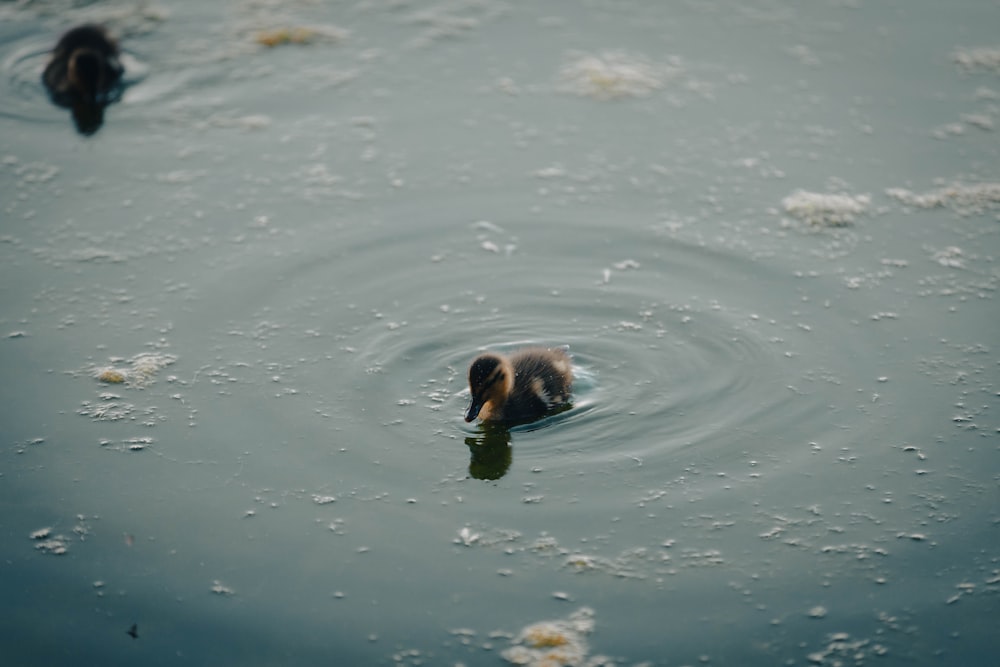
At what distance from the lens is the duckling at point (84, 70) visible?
1089cm

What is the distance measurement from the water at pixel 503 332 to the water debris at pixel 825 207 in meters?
0.03

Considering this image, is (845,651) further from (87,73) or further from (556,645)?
(87,73)

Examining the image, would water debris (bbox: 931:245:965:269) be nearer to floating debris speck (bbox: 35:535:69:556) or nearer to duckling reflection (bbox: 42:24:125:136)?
floating debris speck (bbox: 35:535:69:556)

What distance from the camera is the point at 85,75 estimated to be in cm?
1085

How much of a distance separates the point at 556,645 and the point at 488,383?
5.97 ft

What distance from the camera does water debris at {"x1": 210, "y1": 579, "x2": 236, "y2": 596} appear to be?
6.37 meters

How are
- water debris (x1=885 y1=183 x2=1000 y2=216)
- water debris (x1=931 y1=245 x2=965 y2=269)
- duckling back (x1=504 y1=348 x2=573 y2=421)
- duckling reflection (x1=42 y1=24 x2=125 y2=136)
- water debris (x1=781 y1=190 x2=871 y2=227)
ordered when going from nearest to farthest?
duckling back (x1=504 y1=348 x2=573 y2=421), water debris (x1=931 y1=245 x2=965 y2=269), water debris (x1=781 y1=190 x2=871 y2=227), water debris (x1=885 y1=183 x2=1000 y2=216), duckling reflection (x1=42 y1=24 x2=125 y2=136)

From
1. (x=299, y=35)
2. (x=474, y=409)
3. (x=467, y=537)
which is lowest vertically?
(x=467, y=537)

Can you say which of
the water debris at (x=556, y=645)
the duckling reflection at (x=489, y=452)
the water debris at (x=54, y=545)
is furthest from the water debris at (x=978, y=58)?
the water debris at (x=54, y=545)

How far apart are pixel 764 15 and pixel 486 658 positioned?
25.4 ft

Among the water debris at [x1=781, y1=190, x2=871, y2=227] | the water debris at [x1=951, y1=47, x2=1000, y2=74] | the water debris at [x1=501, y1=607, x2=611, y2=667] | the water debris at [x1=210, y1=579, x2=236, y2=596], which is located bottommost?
the water debris at [x1=501, y1=607, x2=611, y2=667]

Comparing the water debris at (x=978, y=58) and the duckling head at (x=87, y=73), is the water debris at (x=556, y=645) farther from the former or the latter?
the water debris at (x=978, y=58)

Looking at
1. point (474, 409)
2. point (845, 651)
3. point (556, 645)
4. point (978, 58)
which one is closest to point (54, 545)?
point (474, 409)

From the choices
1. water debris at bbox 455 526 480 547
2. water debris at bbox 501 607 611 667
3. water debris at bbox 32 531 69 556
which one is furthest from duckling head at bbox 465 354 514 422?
water debris at bbox 32 531 69 556
